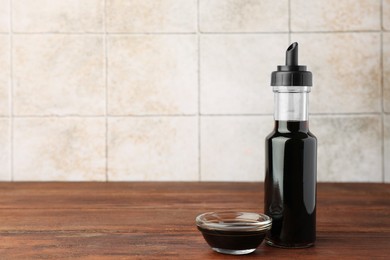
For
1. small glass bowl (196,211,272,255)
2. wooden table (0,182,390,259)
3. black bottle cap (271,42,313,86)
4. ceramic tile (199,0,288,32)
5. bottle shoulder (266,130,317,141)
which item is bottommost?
wooden table (0,182,390,259)

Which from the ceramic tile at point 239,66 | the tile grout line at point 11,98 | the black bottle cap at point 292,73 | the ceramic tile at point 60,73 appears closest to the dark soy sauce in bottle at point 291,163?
the black bottle cap at point 292,73

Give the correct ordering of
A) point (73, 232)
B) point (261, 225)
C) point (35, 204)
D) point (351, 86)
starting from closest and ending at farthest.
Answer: point (261, 225)
point (73, 232)
point (35, 204)
point (351, 86)

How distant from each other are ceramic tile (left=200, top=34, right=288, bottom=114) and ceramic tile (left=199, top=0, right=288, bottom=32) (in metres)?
0.02

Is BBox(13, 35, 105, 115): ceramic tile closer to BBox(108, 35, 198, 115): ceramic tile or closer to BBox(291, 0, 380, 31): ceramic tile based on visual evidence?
BBox(108, 35, 198, 115): ceramic tile

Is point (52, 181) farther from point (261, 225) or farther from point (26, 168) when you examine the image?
point (261, 225)

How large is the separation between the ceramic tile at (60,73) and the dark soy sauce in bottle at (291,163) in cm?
86

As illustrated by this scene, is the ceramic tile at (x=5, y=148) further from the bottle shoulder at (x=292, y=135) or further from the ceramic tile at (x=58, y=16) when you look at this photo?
the bottle shoulder at (x=292, y=135)

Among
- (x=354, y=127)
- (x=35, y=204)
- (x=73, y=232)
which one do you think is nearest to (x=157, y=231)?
(x=73, y=232)

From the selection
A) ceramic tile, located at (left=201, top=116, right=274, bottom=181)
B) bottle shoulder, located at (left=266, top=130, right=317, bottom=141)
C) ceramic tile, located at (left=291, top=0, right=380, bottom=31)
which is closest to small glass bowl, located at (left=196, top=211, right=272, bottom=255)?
bottle shoulder, located at (left=266, top=130, right=317, bottom=141)

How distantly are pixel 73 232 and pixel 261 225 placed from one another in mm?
323

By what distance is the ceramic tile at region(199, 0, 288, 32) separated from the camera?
153cm

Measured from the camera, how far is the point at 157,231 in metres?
0.89

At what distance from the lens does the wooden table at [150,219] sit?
763mm

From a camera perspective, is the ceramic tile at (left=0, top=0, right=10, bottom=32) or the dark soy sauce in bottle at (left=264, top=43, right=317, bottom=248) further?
the ceramic tile at (left=0, top=0, right=10, bottom=32)
